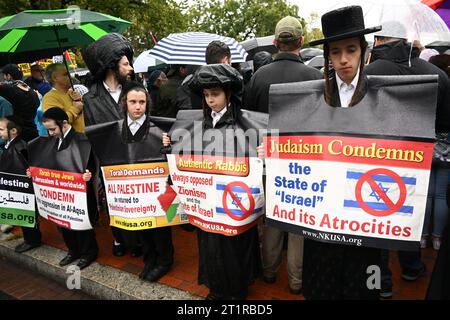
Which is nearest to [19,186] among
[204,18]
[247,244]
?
[247,244]

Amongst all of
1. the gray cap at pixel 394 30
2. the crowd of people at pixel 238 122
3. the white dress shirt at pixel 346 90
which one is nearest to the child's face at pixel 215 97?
the crowd of people at pixel 238 122

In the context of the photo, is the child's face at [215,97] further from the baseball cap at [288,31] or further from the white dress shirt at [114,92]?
the white dress shirt at [114,92]

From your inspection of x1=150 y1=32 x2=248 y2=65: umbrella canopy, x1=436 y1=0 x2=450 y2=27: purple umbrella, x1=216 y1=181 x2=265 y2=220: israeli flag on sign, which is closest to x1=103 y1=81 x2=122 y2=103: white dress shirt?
x1=150 y1=32 x2=248 y2=65: umbrella canopy

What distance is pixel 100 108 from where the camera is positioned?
11.7 feet

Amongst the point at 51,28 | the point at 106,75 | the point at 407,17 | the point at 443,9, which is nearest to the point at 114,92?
the point at 106,75

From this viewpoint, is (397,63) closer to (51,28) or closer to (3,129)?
(51,28)

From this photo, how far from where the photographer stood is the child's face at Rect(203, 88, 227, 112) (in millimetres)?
2637

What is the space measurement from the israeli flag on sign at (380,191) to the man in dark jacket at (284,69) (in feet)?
4.33

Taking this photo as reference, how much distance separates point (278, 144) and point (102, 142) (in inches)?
68.6

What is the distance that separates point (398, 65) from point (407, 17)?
36 cm

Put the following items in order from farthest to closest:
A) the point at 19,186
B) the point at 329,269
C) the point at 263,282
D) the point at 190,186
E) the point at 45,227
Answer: the point at 45,227 → the point at 19,186 → the point at 263,282 → the point at 190,186 → the point at 329,269

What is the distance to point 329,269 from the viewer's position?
225cm

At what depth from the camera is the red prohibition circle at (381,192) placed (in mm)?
1933

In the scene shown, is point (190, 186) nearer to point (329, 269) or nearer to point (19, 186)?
point (329, 269)
